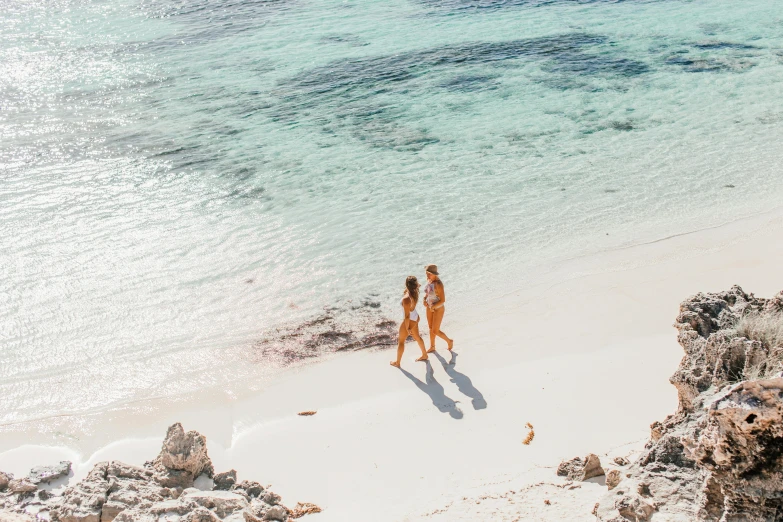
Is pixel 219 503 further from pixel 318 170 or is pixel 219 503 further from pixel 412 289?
pixel 318 170

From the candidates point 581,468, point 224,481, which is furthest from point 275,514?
point 581,468

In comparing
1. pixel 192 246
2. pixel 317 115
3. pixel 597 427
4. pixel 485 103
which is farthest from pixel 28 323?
pixel 485 103

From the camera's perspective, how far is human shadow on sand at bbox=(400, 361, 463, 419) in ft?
24.2

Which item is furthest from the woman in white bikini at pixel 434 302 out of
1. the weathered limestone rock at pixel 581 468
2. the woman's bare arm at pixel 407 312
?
the weathered limestone rock at pixel 581 468

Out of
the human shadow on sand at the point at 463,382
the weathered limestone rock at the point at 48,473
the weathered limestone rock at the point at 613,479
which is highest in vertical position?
the weathered limestone rock at the point at 613,479

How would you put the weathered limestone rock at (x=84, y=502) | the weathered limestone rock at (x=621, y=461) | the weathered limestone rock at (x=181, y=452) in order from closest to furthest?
the weathered limestone rock at (x=84, y=502) < the weathered limestone rock at (x=621, y=461) < the weathered limestone rock at (x=181, y=452)

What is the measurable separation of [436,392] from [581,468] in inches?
93.8

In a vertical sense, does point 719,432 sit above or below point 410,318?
above

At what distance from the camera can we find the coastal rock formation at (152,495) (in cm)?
489

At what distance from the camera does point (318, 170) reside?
14133 mm

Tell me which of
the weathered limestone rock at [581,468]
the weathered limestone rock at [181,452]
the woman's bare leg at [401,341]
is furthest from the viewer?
the woman's bare leg at [401,341]

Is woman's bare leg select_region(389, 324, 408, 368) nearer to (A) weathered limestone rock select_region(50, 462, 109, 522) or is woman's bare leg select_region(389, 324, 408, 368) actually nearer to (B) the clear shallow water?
(B) the clear shallow water

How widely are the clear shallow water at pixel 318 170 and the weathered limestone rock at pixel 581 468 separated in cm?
379

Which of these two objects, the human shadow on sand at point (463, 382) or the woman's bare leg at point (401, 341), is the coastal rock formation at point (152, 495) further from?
the woman's bare leg at point (401, 341)
